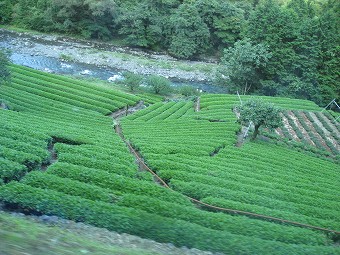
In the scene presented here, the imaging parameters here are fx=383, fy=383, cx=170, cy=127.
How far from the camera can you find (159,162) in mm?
19688

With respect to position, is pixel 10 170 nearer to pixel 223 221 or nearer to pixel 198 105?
pixel 223 221

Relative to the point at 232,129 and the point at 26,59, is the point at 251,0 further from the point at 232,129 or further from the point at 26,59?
the point at 232,129

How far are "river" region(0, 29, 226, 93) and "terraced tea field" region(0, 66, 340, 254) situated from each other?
30099 millimetres

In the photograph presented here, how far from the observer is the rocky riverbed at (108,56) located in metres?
65.8

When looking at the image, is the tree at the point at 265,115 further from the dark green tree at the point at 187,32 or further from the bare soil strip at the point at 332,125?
the dark green tree at the point at 187,32

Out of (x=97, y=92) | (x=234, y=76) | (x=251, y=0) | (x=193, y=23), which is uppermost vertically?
(x=251, y=0)

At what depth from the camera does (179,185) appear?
1725cm

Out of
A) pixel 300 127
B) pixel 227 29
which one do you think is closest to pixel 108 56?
pixel 227 29

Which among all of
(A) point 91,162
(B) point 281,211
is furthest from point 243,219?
(A) point 91,162

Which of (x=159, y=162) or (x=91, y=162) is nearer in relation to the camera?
(x=91, y=162)

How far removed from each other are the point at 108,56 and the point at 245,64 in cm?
2627

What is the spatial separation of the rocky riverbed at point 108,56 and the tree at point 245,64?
32.6ft

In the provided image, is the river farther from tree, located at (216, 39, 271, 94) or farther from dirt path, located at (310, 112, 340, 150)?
dirt path, located at (310, 112, 340, 150)

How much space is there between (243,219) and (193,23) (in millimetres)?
62001
